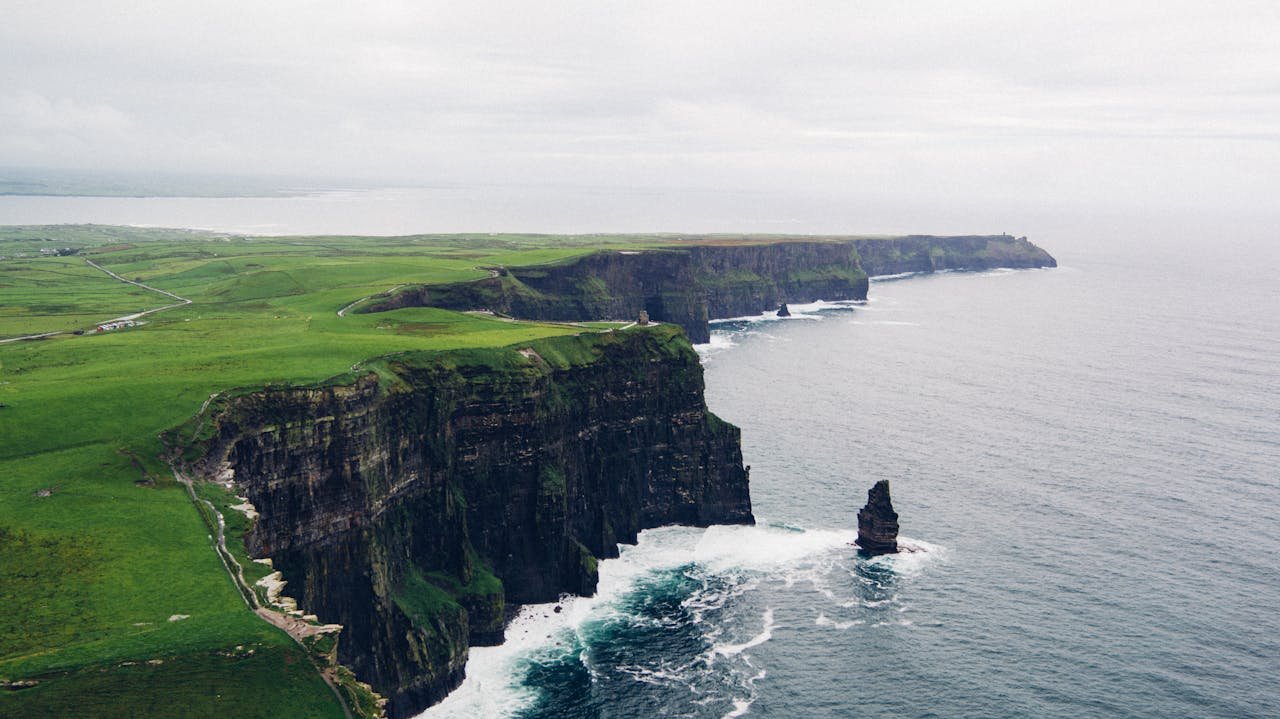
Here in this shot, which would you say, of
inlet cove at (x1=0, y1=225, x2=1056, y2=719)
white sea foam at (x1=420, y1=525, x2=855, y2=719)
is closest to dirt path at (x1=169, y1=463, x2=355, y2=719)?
inlet cove at (x1=0, y1=225, x2=1056, y2=719)

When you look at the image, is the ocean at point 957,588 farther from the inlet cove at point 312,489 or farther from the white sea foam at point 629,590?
the inlet cove at point 312,489

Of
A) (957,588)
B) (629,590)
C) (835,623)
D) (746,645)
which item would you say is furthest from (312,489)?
(957,588)

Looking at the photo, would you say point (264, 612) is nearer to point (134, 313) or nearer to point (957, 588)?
point (957, 588)

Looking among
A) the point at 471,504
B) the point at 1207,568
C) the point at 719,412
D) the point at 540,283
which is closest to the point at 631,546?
the point at 471,504

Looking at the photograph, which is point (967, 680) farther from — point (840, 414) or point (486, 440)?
point (840, 414)

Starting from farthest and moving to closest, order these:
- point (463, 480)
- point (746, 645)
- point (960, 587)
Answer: point (960, 587), point (463, 480), point (746, 645)

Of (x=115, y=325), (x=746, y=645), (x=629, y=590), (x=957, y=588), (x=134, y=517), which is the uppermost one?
(x=115, y=325)

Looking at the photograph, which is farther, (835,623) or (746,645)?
(835,623)
